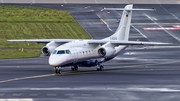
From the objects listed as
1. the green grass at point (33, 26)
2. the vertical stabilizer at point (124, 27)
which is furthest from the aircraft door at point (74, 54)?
the green grass at point (33, 26)

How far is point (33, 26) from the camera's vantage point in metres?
85.5

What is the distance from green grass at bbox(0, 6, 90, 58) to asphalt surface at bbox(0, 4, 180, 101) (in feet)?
10.3

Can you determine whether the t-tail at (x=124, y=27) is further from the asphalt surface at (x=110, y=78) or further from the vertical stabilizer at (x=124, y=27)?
the asphalt surface at (x=110, y=78)

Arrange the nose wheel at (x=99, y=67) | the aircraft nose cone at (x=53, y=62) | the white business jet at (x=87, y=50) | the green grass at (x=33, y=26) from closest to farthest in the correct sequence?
the aircraft nose cone at (x=53, y=62)
the white business jet at (x=87, y=50)
the nose wheel at (x=99, y=67)
the green grass at (x=33, y=26)

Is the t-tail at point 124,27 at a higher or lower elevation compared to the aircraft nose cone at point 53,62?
higher

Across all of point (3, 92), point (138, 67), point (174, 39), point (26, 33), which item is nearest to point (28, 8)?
point (26, 33)

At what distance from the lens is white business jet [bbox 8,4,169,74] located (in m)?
51.4

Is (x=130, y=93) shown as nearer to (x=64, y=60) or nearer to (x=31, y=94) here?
(x=31, y=94)

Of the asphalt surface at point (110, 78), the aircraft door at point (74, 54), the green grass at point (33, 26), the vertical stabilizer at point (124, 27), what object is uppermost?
the green grass at point (33, 26)

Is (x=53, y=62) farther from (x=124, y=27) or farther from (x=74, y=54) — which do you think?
(x=124, y=27)

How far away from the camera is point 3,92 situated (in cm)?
4062

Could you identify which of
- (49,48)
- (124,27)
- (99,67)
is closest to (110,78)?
(99,67)

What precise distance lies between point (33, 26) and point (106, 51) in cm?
3262

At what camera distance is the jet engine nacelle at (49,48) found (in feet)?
182
